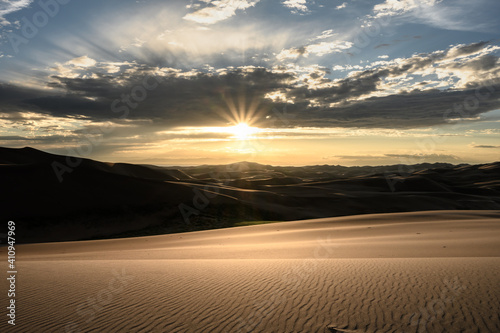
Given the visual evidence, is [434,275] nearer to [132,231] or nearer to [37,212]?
[132,231]

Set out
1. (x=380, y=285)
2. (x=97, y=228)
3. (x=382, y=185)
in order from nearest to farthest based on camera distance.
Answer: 1. (x=380, y=285)
2. (x=97, y=228)
3. (x=382, y=185)

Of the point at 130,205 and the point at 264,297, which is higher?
the point at 264,297

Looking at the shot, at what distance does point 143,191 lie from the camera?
36750 millimetres

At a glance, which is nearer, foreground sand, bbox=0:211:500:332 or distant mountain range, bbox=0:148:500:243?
foreground sand, bbox=0:211:500:332

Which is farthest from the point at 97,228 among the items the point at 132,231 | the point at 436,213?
the point at 436,213

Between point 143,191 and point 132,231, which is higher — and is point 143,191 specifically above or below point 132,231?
above

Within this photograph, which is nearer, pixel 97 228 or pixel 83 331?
pixel 83 331

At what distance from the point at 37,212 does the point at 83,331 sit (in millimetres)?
28952

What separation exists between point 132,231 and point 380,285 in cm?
2589

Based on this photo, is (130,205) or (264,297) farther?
(130,205)

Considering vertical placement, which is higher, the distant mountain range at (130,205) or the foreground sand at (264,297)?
the foreground sand at (264,297)

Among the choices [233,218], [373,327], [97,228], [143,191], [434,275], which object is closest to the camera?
[373,327]

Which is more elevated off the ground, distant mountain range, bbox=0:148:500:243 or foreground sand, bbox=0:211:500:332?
foreground sand, bbox=0:211:500:332

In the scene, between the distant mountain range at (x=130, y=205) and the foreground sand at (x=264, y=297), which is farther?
the distant mountain range at (x=130, y=205)
